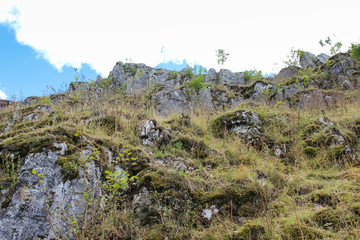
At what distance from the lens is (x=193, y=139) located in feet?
21.0

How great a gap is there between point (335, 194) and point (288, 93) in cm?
1244

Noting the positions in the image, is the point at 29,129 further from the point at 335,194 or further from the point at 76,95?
the point at 335,194

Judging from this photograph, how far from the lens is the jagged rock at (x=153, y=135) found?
5.96 m

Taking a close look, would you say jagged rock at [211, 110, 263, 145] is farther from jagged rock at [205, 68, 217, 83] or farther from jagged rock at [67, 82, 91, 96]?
jagged rock at [205, 68, 217, 83]

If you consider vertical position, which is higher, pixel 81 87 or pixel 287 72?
pixel 287 72

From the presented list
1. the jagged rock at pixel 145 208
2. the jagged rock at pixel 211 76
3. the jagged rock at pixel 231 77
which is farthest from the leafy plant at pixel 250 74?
the jagged rock at pixel 145 208

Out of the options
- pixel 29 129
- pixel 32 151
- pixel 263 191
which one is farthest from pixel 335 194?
pixel 29 129

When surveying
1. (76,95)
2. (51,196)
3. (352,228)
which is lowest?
(352,228)

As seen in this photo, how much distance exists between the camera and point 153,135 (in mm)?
6105

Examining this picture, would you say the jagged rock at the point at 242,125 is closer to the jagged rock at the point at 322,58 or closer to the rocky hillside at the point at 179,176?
the rocky hillside at the point at 179,176

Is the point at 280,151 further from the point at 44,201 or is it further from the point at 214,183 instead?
the point at 44,201

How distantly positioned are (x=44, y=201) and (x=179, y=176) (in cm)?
240

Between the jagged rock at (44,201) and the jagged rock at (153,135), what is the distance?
6.45 feet

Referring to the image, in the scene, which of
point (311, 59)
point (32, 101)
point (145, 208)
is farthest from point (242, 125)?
point (311, 59)
